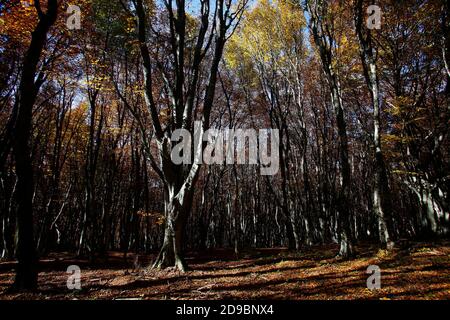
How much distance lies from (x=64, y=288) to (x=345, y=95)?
17.5 metres

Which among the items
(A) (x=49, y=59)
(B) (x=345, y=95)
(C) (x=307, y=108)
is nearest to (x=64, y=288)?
(A) (x=49, y=59)

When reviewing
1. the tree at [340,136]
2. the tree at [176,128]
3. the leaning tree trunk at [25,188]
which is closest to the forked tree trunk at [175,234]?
the tree at [176,128]

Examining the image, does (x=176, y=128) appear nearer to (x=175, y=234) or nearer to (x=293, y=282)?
(x=175, y=234)

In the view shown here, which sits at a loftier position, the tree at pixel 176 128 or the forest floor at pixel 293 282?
the tree at pixel 176 128

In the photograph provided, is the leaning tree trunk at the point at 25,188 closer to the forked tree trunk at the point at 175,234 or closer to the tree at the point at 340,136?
the forked tree trunk at the point at 175,234

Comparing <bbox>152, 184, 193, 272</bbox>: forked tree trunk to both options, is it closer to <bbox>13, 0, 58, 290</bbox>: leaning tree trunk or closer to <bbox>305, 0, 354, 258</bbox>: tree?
<bbox>13, 0, 58, 290</bbox>: leaning tree trunk

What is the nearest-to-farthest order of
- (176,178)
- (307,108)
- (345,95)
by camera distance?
(176,178) → (345,95) → (307,108)

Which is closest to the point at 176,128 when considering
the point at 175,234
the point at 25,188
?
the point at 175,234

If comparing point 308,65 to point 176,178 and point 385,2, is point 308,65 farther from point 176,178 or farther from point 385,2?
point 176,178

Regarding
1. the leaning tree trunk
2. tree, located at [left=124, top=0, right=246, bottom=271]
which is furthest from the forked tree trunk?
the leaning tree trunk

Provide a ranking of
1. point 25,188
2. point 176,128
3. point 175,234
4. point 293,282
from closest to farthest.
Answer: point 25,188, point 293,282, point 175,234, point 176,128

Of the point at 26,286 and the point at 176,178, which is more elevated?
the point at 176,178

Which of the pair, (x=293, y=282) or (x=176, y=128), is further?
(x=176, y=128)

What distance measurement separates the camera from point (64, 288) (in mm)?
6215
